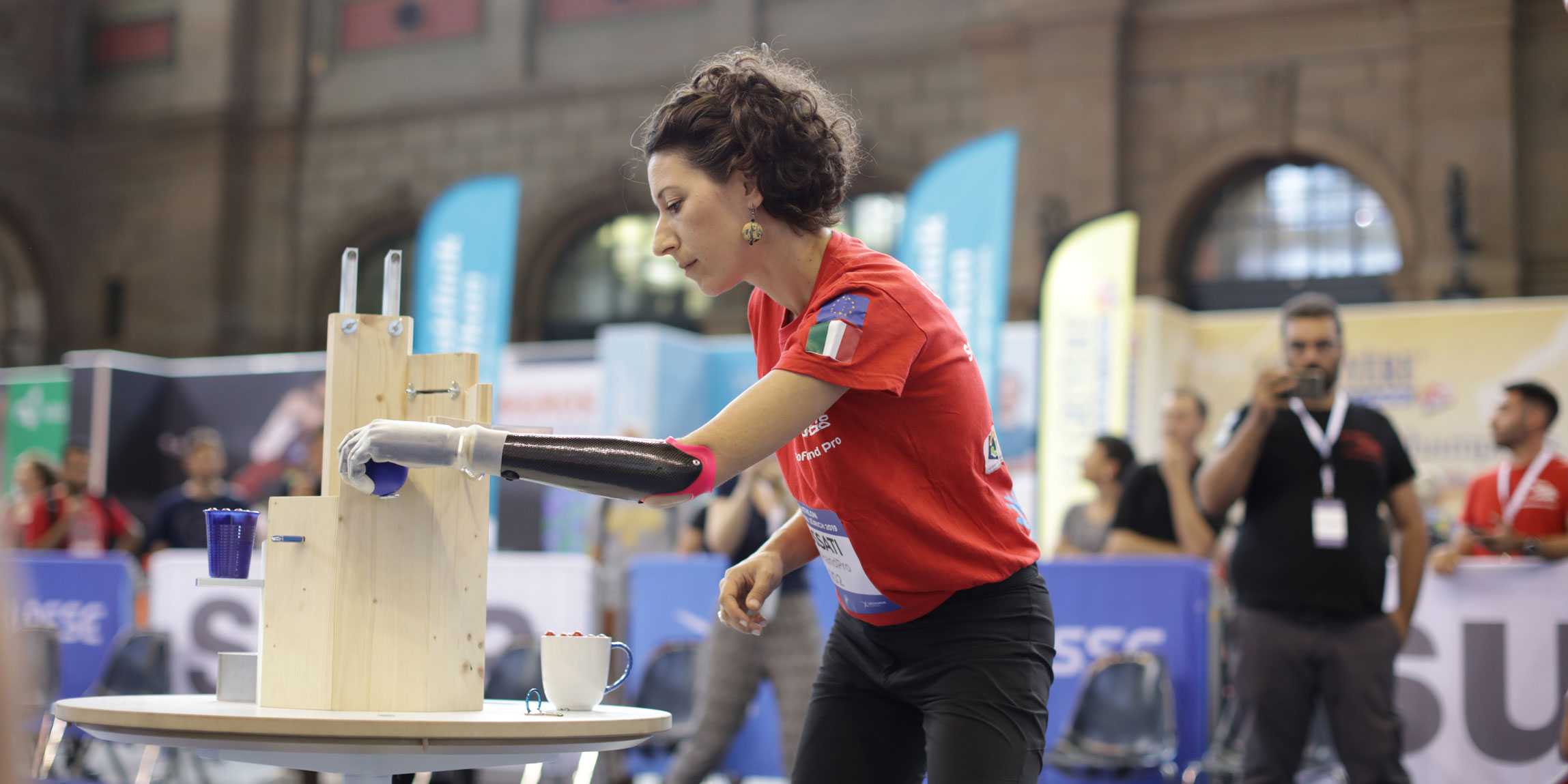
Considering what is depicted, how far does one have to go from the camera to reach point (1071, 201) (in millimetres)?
14344

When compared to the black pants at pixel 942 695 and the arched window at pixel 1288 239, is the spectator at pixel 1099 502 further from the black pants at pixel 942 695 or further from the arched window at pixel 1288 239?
the arched window at pixel 1288 239

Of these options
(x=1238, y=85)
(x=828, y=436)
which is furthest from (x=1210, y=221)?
(x=828, y=436)

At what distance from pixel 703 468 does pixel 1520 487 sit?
4.93 m

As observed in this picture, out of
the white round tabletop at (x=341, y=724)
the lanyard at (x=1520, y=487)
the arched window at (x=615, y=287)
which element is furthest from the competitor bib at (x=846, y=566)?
the arched window at (x=615, y=287)

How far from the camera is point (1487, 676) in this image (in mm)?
5383

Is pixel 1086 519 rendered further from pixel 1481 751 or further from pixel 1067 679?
pixel 1481 751

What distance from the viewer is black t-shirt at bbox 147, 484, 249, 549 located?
7812 millimetres

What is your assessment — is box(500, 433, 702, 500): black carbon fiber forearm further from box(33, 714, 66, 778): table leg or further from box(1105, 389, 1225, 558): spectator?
box(1105, 389, 1225, 558): spectator

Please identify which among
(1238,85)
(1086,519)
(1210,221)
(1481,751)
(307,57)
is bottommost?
(1481,751)

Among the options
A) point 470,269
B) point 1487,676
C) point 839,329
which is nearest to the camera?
point 839,329

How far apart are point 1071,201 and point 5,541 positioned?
46.6ft

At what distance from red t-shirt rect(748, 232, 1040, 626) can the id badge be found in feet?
8.77

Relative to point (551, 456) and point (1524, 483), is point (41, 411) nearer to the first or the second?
point (1524, 483)

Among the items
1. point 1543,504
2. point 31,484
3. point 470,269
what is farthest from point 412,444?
point 470,269
